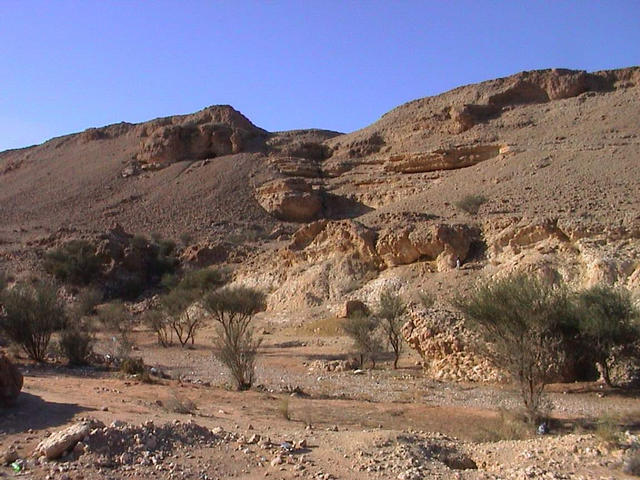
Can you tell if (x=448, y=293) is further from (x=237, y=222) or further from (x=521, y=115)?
(x=521, y=115)

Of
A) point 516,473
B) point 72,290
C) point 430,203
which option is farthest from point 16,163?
point 516,473

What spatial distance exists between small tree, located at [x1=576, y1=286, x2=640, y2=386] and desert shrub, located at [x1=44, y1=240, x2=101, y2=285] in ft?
109

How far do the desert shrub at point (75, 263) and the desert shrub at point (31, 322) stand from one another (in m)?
21.8

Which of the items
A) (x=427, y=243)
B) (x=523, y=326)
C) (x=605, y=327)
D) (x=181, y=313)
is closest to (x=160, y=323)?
(x=181, y=313)

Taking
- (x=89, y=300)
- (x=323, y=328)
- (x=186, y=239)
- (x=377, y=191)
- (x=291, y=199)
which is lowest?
(x=323, y=328)

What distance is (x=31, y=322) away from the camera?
1783 centimetres

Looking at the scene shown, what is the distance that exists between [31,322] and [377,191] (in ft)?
121

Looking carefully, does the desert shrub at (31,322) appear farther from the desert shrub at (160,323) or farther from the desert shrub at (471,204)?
the desert shrub at (471,204)

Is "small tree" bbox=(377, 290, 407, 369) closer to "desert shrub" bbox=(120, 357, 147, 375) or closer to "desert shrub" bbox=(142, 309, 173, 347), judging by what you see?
"desert shrub" bbox=(120, 357, 147, 375)

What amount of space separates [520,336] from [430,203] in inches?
1190

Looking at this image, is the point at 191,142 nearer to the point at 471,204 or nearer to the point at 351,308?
the point at 471,204

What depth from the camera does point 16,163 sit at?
78250mm

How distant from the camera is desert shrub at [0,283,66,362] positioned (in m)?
17.8

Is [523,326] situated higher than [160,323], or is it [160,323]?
[523,326]
